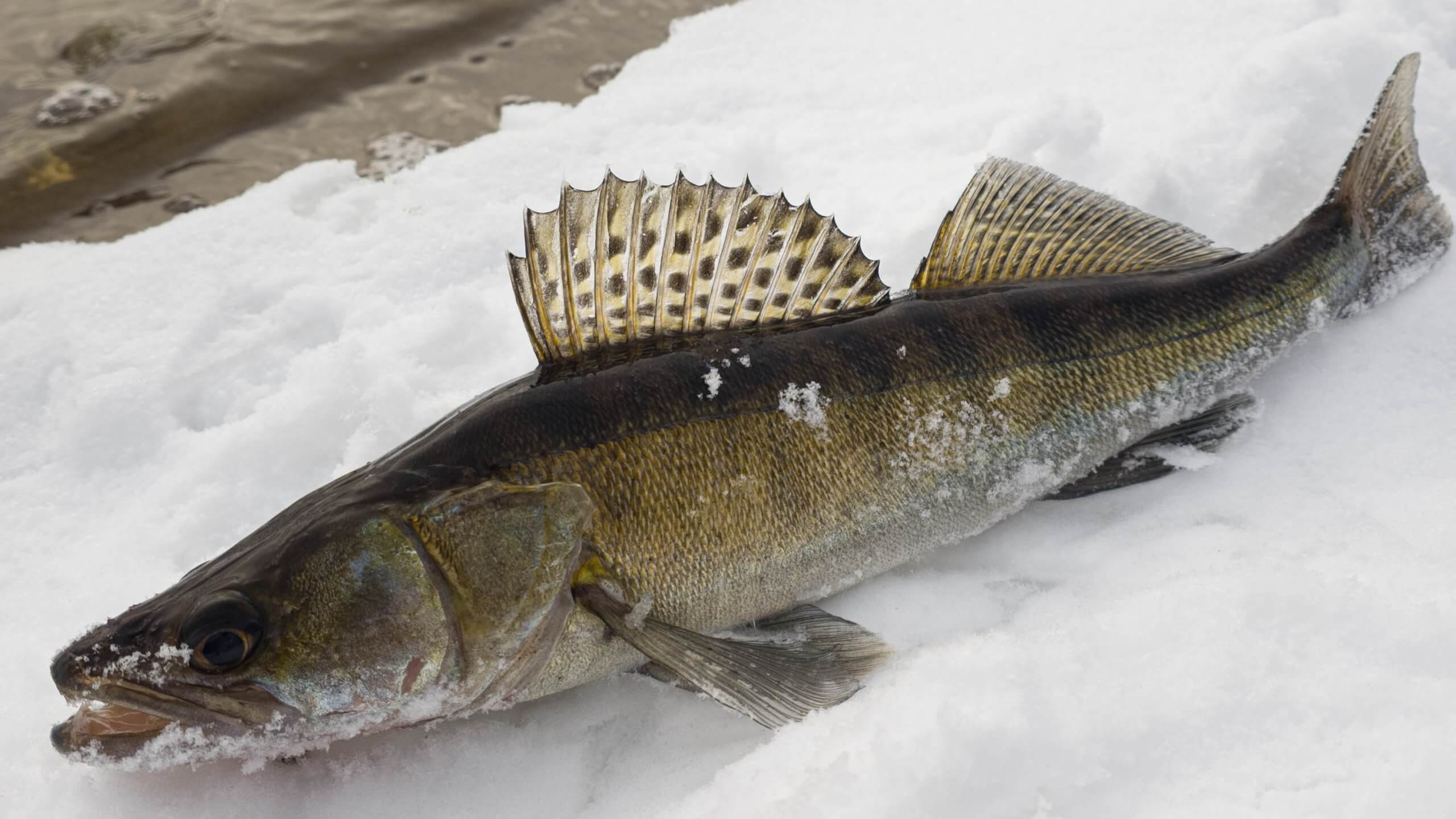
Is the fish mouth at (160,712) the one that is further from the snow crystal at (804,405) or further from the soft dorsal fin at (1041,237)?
the soft dorsal fin at (1041,237)

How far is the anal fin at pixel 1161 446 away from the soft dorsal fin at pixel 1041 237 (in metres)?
0.47

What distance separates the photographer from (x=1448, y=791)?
176 cm

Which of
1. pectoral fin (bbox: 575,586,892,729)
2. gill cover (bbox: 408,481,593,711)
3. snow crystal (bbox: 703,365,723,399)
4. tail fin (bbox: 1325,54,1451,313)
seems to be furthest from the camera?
tail fin (bbox: 1325,54,1451,313)

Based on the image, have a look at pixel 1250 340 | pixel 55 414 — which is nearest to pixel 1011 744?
pixel 1250 340

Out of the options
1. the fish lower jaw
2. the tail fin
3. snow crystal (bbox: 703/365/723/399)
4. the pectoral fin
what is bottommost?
the fish lower jaw

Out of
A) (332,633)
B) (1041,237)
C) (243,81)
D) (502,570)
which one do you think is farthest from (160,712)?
(243,81)

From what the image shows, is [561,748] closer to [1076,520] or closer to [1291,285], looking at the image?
[1076,520]

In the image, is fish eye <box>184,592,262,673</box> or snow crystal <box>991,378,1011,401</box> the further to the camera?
snow crystal <box>991,378,1011,401</box>

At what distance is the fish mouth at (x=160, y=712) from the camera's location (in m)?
2.05

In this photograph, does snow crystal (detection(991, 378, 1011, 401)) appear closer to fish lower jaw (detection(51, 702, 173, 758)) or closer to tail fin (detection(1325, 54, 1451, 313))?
tail fin (detection(1325, 54, 1451, 313))

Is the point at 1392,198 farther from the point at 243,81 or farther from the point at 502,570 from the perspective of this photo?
the point at 243,81

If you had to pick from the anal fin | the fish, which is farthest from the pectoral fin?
the anal fin

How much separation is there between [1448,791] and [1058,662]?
715 mm

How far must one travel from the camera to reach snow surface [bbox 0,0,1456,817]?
2031mm
